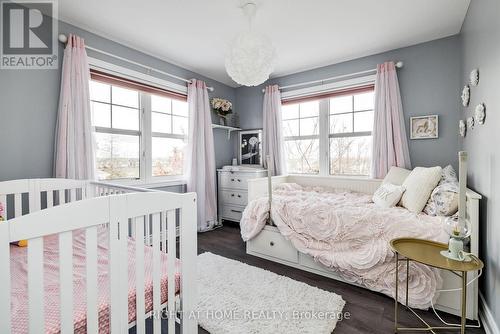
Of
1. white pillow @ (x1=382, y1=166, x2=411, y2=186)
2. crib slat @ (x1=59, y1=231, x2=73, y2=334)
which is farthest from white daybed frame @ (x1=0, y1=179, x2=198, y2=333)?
white pillow @ (x1=382, y1=166, x2=411, y2=186)

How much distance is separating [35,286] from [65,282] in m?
0.07

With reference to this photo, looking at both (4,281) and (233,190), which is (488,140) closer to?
(4,281)

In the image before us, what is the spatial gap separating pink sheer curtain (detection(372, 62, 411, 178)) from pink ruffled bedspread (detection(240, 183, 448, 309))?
0.59 meters

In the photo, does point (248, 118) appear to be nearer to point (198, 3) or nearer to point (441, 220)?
point (198, 3)

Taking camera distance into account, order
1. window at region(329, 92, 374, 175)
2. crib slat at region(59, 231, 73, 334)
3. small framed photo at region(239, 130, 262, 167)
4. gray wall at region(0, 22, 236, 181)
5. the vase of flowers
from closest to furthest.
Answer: crib slat at region(59, 231, 73, 334) → gray wall at region(0, 22, 236, 181) → window at region(329, 92, 374, 175) → the vase of flowers → small framed photo at region(239, 130, 262, 167)

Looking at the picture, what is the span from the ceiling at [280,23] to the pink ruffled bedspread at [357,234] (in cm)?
151

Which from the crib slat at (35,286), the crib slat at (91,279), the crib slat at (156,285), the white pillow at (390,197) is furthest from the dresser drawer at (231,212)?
the crib slat at (35,286)

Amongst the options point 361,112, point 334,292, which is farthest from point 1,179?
point 361,112

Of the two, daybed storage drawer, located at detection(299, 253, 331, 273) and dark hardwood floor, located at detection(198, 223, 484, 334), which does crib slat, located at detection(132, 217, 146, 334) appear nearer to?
dark hardwood floor, located at detection(198, 223, 484, 334)

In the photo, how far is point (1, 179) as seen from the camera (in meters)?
1.88

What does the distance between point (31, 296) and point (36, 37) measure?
2419 mm

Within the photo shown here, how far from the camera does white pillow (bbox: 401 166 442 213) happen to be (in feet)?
6.61

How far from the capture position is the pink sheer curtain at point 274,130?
11.9ft

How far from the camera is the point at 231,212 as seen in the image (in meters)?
3.70
